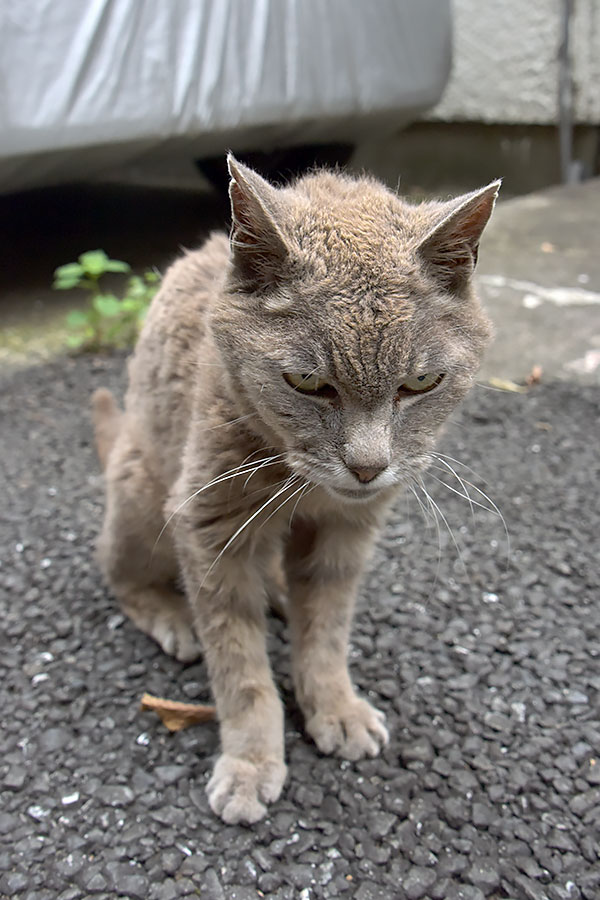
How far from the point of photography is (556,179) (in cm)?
700

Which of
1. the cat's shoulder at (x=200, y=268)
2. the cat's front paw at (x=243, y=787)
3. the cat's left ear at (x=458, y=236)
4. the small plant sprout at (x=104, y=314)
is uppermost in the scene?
the cat's left ear at (x=458, y=236)

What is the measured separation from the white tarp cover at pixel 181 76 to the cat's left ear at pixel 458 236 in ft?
9.67

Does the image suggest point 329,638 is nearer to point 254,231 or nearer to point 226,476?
point 226,476

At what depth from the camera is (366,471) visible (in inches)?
57.2

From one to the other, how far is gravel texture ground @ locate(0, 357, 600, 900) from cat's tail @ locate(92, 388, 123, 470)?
32 centimetres

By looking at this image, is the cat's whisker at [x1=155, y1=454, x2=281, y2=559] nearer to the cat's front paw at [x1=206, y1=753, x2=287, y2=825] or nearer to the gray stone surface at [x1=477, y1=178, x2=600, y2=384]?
the cat's front paw at [x1=206, y1=753, x2=287, y2=825]

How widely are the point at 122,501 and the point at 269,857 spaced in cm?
99

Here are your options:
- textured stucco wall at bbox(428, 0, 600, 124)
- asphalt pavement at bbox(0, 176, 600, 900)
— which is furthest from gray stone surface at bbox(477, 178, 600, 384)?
textured stucco wall at bbox(428, 0, 600, 124)

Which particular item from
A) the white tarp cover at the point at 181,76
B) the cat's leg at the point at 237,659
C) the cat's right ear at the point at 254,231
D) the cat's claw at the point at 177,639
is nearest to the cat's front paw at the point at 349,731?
the cat's leg at the point at 237,659

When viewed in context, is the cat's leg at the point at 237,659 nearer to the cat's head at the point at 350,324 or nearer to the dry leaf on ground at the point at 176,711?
the dry leaf on ground at the point at 176,711

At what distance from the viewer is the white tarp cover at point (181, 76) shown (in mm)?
3801

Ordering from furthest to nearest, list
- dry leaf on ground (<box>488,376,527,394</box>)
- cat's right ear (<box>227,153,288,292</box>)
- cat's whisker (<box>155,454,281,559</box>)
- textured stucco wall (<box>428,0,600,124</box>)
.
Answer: textured stucco wall (<box>428,0,600,124</box>) < dry leaf on ground (<box>488,376,527,394</box>) < cat's whisker (<box>155,454,281,559</box>) < cat's right ear (<box>227,153,288,292</box>)

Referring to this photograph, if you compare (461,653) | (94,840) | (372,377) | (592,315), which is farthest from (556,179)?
(94,840)

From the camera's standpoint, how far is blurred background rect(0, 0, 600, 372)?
12.8ft
